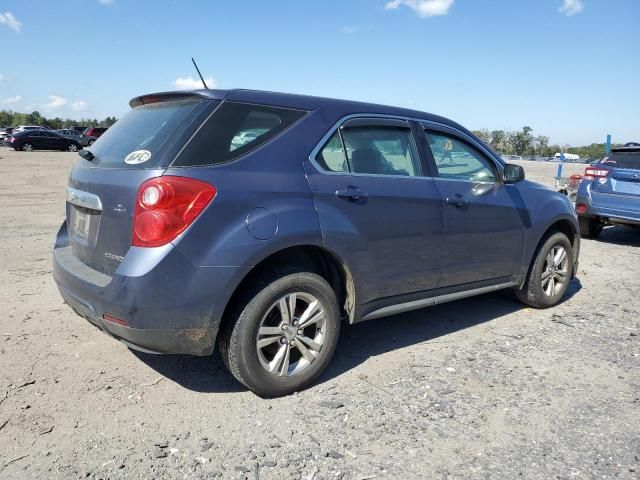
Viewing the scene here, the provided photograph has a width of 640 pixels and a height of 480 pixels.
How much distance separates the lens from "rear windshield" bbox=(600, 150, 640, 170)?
28.8ft

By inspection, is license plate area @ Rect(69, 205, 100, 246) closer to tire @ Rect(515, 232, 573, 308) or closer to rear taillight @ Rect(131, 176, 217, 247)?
rear taillight @ Rect(131, 176, 217, 247)

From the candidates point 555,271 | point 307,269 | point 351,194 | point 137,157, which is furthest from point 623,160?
point 137,157

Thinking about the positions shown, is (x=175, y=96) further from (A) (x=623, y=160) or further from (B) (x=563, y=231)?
(A) (x=623, y=160)

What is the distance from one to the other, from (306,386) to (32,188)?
13.1m

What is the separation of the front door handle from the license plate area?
251 centimetres

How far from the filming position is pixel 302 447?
2.88 m

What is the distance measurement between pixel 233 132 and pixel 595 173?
7.84 meters

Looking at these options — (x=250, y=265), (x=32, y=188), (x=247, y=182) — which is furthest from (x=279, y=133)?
(x=32, y=188)

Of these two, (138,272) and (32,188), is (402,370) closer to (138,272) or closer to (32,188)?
(138,272)

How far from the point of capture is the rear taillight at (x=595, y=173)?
9002 mm

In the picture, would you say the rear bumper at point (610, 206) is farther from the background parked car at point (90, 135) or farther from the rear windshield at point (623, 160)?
the background parked car at point (90, 135)

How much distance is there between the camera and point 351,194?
11.6 feet

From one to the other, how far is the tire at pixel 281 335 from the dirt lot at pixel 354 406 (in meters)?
0.16

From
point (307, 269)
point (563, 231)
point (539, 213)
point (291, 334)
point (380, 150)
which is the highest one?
point (380, 150)
